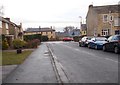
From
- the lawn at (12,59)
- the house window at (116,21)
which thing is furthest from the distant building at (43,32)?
the lawn at (12,59)

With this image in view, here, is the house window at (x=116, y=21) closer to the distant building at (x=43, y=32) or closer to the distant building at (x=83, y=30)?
the distant building at (x=83, y=30)

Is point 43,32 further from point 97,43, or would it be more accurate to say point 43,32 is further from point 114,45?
point 114,45

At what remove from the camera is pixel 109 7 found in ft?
234

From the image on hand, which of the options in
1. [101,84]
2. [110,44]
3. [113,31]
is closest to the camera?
[101,84]

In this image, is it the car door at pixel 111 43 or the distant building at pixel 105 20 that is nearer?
the car door at pixel 111 43

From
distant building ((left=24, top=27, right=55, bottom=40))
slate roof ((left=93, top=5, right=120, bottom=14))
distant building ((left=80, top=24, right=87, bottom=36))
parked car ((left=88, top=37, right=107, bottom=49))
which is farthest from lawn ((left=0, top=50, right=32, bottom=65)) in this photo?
distant building ((left=24, top=27, right=55, bottom=40))

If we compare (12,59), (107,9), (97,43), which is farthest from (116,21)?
(12,59)

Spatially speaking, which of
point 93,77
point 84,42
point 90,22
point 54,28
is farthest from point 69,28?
point 93,77

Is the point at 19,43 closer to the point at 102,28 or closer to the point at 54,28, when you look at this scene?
the point at 102,28

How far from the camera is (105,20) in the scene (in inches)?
2756

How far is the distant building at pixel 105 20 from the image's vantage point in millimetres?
68938

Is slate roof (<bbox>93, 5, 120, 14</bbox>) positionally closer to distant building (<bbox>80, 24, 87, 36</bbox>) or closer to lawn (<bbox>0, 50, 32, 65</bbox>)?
distant building (<bbox>80, 24, 87, 36</bbox>)

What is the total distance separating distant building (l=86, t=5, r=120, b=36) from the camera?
226ft

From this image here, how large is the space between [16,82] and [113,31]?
200 feet
